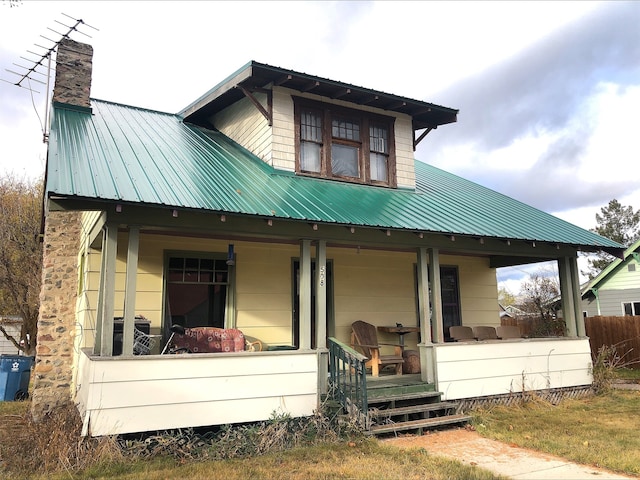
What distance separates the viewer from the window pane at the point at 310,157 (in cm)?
993

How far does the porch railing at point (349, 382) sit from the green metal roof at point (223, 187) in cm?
198

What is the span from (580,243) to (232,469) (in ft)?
26.0

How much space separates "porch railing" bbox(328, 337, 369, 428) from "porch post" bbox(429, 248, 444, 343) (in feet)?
5.98

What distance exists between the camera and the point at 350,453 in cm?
626

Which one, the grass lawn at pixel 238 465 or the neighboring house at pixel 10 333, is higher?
the neighboring house at pixel 10 333

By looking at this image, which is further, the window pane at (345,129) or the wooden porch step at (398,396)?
the window pane at (345,129)

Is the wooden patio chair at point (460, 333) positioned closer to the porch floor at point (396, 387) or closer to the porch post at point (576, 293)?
the porch floor at point (396, 387)

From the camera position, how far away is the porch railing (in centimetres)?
699

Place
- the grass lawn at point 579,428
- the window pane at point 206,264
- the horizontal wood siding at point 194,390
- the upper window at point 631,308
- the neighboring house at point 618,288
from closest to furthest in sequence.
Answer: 1. the horizontal wood siding at point 194,390
2. the grass lawn at point 579,428
3. the window pane at point 206,264
4. the upper window at point 631,308
5. the neighboring house at point 618,288

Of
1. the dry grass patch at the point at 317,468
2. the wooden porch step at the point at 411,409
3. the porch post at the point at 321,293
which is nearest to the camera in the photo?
the dry grass patch at the point at 317,468

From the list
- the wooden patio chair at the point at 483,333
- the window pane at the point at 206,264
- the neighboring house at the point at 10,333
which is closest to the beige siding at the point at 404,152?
the wooden patio chair at the point at 483,333

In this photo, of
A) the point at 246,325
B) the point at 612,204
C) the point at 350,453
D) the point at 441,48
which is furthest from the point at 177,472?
→ the point at 612,204

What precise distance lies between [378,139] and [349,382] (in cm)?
551

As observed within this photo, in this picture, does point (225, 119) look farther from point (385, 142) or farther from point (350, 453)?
point (350, 453)
